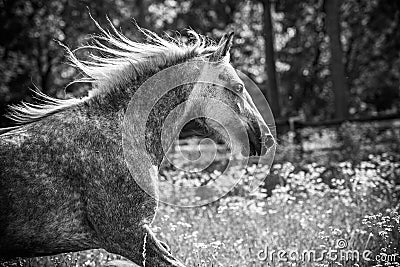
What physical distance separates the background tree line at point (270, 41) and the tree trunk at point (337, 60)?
24 millimetres

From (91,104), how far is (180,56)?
2.71 feet

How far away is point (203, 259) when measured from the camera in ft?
15.2

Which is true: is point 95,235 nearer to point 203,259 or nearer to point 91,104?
point 91,104

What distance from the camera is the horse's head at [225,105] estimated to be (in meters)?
4.09

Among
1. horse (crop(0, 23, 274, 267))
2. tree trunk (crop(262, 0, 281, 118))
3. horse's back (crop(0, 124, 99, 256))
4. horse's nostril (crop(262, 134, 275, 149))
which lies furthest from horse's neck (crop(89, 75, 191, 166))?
tree trunk (crop(262, 0, 281, 118))

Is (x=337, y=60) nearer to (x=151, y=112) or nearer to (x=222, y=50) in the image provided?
(x=222, y=50)

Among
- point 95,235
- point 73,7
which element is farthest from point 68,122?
point 73,7

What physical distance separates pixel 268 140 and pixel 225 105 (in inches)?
18.7

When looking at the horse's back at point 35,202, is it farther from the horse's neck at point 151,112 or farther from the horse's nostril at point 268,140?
the horse's nostril at point 268,140

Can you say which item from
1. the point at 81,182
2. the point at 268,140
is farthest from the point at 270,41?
the point at 81,182

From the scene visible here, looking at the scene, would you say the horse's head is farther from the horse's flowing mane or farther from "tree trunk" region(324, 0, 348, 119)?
"tree trunk" region(324, 0, 348, 119)

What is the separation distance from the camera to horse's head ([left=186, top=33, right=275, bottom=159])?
4.09 m

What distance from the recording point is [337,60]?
12.5 meters

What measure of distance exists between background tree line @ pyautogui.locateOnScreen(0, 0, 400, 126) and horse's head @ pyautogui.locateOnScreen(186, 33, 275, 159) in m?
8.75
